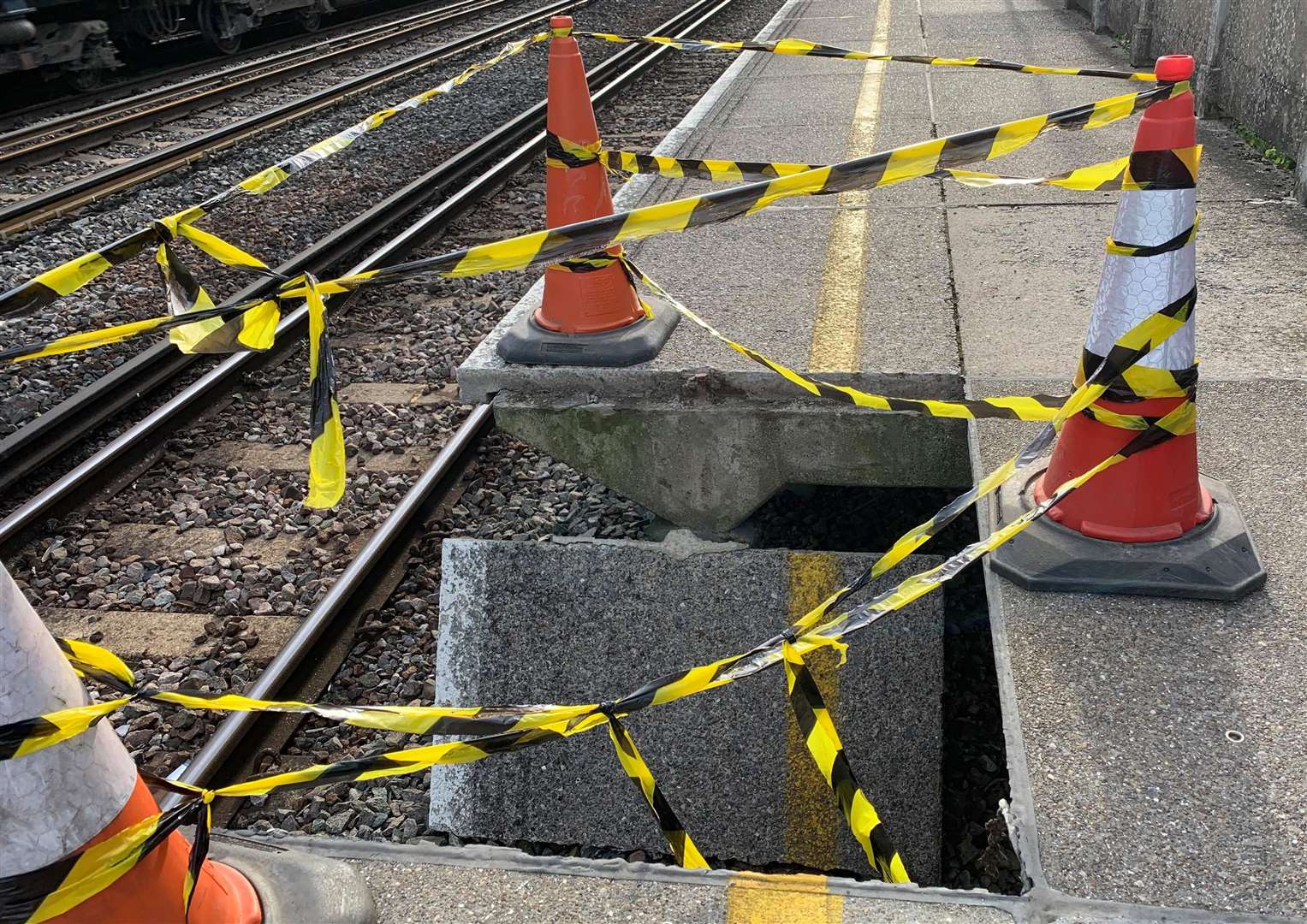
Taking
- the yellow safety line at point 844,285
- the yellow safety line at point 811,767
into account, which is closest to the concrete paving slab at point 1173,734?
the yellow safety line at point 811,767

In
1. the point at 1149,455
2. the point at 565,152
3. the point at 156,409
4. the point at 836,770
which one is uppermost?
the point at 565,152

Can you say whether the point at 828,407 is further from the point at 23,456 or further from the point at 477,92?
the point at 477,92

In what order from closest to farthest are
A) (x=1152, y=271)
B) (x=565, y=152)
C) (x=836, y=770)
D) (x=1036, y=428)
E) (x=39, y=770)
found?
(x=39, y=770) < (x=836, y=770) < (x=1152, y=271) < (x=1036, y=428) < (x=565, y=152)

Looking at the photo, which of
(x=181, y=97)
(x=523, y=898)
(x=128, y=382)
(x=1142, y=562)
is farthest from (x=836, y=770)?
(x=181, y=97)

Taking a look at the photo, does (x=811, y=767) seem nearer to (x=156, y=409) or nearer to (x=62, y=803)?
(x=62, y=803)

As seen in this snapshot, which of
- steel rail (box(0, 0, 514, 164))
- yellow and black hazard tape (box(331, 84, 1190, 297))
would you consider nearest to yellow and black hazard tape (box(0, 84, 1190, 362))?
yellow and black hazard tape (box(331, 84, 1190, 297))

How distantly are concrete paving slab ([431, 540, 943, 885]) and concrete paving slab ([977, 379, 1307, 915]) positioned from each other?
676mm

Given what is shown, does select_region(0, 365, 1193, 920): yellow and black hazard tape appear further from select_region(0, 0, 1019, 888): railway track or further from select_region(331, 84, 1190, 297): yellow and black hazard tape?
select_region(0, 0, 1019, 888): railway track

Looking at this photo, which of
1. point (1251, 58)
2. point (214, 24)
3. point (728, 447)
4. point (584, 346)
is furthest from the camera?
point (214, 24)

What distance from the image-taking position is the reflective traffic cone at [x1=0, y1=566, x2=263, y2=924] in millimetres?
1607

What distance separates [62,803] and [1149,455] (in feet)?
7.54

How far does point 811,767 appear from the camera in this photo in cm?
297

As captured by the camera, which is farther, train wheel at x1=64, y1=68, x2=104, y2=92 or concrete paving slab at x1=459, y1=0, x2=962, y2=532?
train wheel at x1=64, y1=68, x2=104, y2=92

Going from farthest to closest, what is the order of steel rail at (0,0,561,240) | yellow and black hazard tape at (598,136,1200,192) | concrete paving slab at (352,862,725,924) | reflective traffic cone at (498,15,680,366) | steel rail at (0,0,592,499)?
1. steel rail at (0,0,561,240)
2. steel rail at (0,0,592,499)
3. reflective traffic cone at (498,15,680,366)
4. yellow and black hazard tape at (598,136,1200,192)
5. concrete paving slab at (352,862,725,924)
